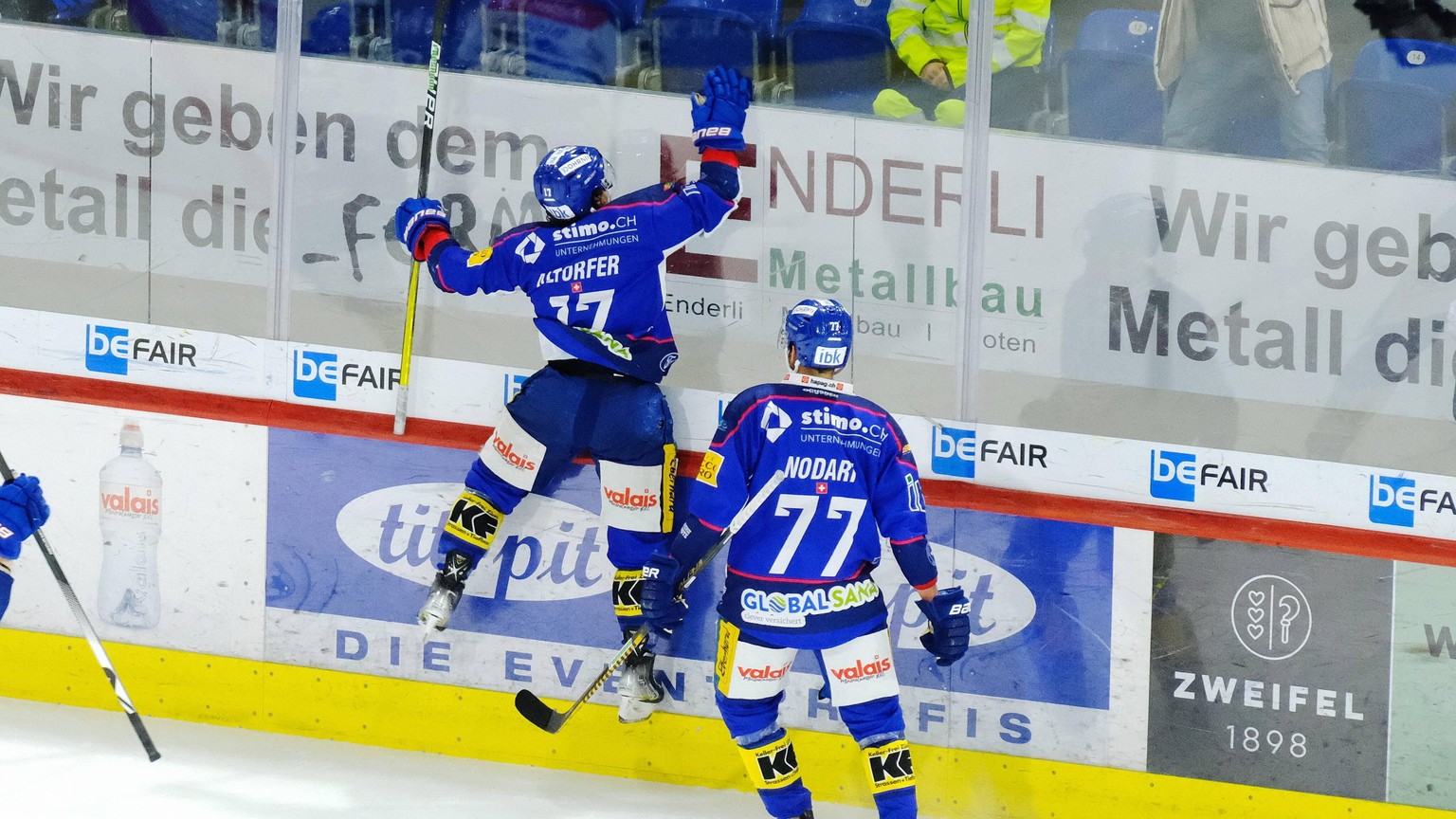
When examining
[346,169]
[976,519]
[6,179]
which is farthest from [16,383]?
[976,519]

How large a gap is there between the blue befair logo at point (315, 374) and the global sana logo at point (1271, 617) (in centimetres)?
254

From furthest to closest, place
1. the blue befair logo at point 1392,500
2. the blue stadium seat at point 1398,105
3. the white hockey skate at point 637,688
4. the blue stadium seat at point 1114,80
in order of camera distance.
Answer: the white hockey skate at point 637,688 → the blue stadium seat at point 1114,80 → the blue befair logo at point 1392,500 → the blue stadium seat at point 1398,105

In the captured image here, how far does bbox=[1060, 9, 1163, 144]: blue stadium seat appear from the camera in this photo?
455 centimetres

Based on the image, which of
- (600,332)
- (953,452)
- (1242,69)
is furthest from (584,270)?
(1242,69)

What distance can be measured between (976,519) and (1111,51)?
1.26 meters

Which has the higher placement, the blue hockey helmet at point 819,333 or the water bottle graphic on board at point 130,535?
the blue hockey helmet at point 819,333

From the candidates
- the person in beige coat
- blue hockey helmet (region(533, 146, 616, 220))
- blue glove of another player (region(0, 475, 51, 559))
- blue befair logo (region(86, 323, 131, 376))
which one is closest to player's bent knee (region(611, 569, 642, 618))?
blue hockey helmet (region(533, 146, 616, 220))

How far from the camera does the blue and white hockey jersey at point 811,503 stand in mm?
4168

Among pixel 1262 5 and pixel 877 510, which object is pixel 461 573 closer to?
pixel 877 510

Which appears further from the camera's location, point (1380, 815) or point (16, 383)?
point (16, 383)

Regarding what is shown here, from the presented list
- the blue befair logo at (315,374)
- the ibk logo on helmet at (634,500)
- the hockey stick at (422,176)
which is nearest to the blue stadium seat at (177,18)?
the hockey stick at (422,176)

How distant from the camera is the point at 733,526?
13.8 feet

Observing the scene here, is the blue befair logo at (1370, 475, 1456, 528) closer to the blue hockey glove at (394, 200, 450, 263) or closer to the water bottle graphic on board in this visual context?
the blue hockey glove at (394, 200, 450, 263)

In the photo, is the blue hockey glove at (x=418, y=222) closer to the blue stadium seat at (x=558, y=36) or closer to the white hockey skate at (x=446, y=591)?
the blue stadium seat at (x=558, y=36)
